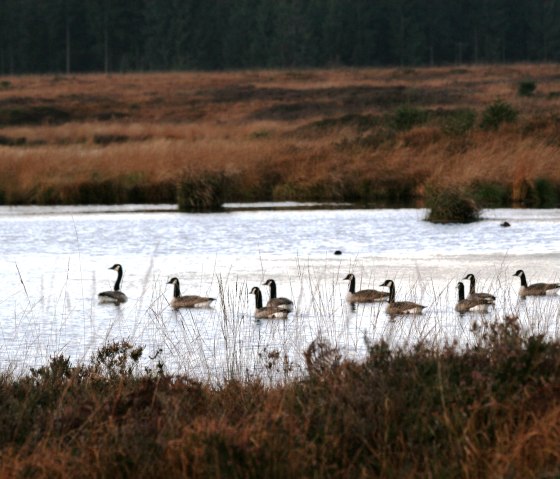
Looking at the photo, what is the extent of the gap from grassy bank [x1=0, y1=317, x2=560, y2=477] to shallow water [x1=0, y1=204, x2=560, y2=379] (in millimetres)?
1105

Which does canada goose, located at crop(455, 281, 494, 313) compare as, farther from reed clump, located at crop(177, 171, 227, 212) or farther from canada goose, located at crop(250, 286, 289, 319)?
reed clump, located at crop(177, 171, 227, 212)

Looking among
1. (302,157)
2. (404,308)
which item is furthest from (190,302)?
(302,157)

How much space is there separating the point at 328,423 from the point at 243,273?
11316 millimetres

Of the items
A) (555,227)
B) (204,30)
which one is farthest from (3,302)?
(204,30)

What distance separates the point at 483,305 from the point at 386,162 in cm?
1716

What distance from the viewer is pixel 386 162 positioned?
30.8 m

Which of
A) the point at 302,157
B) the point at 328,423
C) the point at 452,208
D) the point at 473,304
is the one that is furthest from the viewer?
the point at 302,157

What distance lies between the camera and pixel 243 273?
705 inches

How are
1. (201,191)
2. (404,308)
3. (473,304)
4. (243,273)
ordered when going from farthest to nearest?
(201,191)
(243,273)
(473,304)
(404,308)

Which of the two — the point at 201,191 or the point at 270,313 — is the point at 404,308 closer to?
the point at 270,313

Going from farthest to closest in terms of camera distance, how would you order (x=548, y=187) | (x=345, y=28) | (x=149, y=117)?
(x=345, y=28)
(x=149, y=117)
(x=548, y=187)

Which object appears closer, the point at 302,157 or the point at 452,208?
the point at 452,208

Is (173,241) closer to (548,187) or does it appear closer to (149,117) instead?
(548,187)

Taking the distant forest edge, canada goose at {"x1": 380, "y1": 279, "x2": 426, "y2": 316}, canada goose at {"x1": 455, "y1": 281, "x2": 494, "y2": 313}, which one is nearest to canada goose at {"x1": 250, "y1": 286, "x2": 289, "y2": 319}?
canada goose at {"x1": 380, "y1": 279, "x2": 426, "y2": 316}
